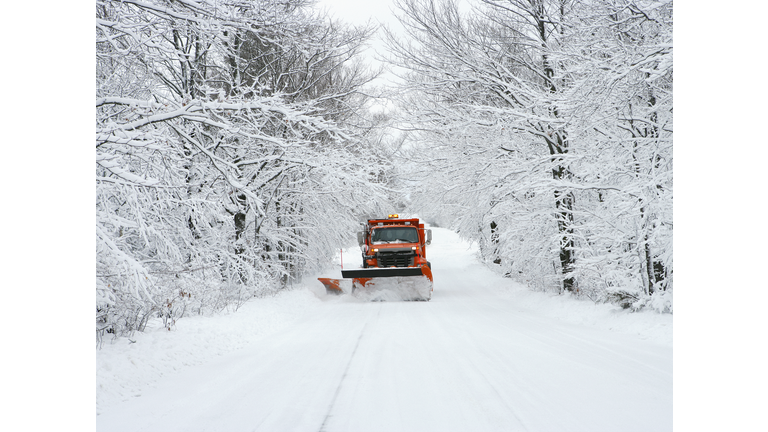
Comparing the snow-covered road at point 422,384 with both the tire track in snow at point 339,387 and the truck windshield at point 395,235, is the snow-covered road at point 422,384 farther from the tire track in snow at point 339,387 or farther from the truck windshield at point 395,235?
the truck windshield at point 395,235

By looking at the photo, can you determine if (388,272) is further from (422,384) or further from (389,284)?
(422,384)

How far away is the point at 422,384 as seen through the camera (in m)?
5.48

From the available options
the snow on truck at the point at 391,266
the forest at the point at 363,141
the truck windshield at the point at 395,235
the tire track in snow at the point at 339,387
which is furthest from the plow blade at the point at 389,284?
the tire track in snow at the point at 339,387

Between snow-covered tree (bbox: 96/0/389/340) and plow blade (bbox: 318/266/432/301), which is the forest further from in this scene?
plow blade (bbox: 318/266/432/301)

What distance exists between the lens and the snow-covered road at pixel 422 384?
441cm

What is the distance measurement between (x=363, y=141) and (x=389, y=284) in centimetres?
429

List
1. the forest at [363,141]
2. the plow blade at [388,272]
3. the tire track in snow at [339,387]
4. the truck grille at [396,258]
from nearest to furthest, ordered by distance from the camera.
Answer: the tire track in snow at [339,387] < the forest at [363,141] < the plow blade at [388,272] < the truck grille at [396,258]

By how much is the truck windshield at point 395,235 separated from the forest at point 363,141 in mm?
2082

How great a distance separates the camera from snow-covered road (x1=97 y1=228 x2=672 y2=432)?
4406 mm

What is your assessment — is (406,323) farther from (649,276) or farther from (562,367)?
(649,276)
